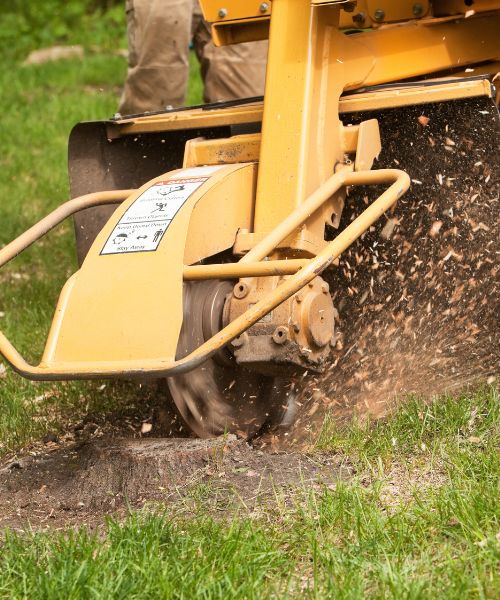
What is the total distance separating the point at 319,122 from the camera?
3174 mm

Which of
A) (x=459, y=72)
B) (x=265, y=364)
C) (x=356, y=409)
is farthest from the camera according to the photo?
(x=459, y=72)

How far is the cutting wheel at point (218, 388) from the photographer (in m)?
3.08

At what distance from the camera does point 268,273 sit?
2.67m

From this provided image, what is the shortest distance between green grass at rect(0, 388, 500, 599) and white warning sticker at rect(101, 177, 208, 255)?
0.68 metres

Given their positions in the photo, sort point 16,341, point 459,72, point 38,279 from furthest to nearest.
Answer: point 38,279, point 16,341, point 459,72

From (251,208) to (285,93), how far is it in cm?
34

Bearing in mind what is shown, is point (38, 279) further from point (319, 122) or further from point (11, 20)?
point (11, 20)

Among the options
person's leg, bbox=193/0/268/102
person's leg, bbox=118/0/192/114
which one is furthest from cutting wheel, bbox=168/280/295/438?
person's leg, bbox=118/0/192/114

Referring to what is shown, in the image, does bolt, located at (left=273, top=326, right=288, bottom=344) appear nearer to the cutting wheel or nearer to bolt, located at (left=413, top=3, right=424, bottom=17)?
the cutting wheel

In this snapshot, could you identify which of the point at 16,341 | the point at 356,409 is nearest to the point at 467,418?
the point at 356,409

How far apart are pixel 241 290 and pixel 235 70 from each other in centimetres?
249

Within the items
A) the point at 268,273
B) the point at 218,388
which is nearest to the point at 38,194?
the point at 218,388

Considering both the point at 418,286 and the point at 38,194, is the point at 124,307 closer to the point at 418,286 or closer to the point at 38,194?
the point at 418,286

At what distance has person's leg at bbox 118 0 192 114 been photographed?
5148 millimetres
